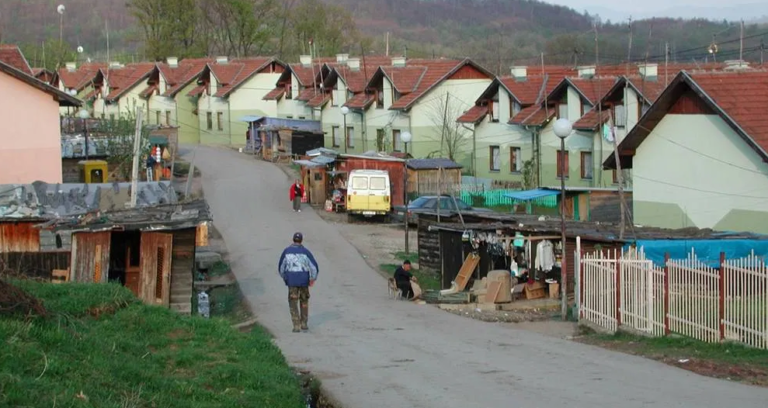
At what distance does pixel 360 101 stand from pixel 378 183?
18194 mm

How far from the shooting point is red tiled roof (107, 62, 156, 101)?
82875 millimetres

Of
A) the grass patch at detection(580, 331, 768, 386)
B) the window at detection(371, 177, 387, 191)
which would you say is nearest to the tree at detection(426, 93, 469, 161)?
the window at detection(371, 177, 387, 191)

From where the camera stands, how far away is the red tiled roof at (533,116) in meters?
48.2

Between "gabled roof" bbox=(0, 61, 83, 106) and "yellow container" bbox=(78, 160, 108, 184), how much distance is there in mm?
7486

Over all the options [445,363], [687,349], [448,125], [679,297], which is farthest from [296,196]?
[445,363]

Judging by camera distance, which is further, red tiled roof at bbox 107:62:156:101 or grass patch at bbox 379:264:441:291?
red tiled roof at bbox 107:62:156:101

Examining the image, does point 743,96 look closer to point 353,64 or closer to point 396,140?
point 396,140

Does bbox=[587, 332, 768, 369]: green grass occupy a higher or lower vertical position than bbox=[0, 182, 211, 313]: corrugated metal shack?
lower

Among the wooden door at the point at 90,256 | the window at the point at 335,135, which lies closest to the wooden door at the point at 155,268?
the wooden door at the point at 90,256

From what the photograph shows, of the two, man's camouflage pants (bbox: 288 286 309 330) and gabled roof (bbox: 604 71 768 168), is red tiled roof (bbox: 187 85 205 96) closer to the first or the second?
gabled roof (bbox: 604 71 768 168)

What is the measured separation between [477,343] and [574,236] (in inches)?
260

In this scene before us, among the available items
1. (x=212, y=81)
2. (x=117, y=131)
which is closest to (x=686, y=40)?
(x=212, y=81)

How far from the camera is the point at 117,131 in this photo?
5153 centimetres

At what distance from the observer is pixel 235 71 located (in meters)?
76.2
